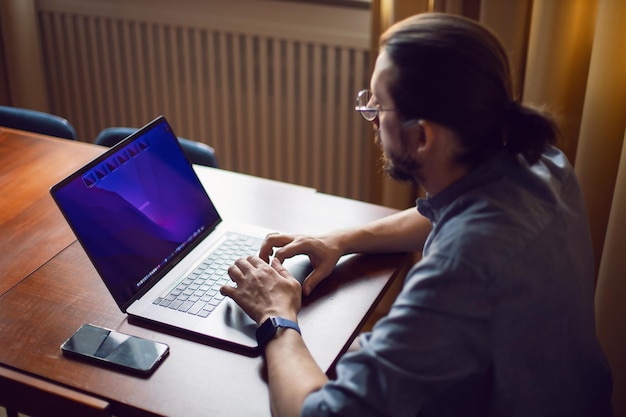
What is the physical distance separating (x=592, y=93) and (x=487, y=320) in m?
1.07

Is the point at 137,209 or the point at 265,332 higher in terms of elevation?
the point at 137,209

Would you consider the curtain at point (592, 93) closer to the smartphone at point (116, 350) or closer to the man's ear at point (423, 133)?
the man's ear at point (423, 133)

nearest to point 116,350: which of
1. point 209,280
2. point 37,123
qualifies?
point 209,280

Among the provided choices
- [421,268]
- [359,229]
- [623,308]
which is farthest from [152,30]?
[421,268]

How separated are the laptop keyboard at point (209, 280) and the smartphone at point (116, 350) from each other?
10 centimetres

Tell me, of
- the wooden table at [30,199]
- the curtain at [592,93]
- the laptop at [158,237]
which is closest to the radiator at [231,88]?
the curtain at [592,93]

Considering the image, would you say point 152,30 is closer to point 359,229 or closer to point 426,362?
point 359,229

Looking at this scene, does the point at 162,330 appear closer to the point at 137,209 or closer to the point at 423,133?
the point at 137,209

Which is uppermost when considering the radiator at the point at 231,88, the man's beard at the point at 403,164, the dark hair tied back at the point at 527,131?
the dark hair tied back at the point at 527,131

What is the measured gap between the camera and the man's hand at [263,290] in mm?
1267

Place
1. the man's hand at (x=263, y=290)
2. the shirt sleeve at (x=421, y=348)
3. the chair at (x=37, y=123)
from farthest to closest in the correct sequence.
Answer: the chair at (x=37, y=123) < the man's hand at (x=263, y=290) < the shirt sleeve at (x=421, y=348)

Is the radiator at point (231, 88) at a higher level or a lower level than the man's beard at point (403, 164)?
lower

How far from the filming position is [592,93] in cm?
187

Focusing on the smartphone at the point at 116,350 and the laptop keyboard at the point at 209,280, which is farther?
the laptop keyboard at the point at 209,280
